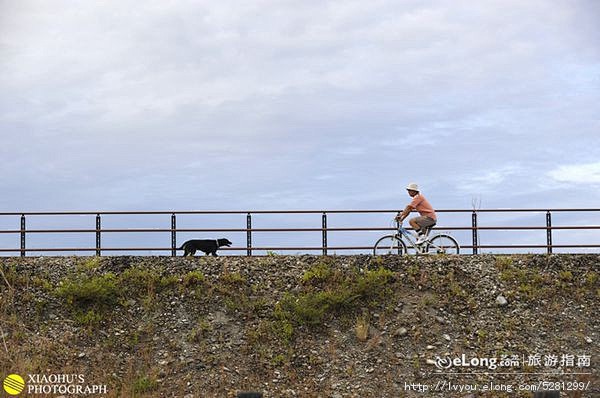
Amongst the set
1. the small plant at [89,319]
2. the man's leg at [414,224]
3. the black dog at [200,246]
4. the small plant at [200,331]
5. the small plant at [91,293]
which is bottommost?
the small plant at [200,331]

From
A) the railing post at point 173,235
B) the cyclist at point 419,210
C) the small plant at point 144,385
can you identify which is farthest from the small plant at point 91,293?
the cyclist at point 419,210

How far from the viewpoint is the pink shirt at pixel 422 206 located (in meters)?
22.9

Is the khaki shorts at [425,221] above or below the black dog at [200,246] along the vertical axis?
above

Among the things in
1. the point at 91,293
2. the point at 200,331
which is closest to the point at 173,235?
the point at 91,293

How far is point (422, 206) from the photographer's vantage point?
75.3 ft

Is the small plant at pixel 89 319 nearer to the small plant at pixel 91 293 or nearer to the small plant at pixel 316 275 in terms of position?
the small plant at pixel 91 293

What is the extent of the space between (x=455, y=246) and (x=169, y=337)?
9.70 metres

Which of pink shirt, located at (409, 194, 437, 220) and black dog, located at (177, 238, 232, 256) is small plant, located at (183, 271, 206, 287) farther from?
pink shirt, located at (409, 194, 437, 220)

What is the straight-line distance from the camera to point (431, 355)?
1975cm

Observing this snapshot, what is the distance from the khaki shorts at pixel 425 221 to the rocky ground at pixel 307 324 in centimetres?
110

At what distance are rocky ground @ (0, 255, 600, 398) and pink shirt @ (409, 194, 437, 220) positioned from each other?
1467 millimetres

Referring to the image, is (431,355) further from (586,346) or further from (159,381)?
(159,381)

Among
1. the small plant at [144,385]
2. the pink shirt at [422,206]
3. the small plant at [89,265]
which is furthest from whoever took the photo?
the small plant at [89,265]
